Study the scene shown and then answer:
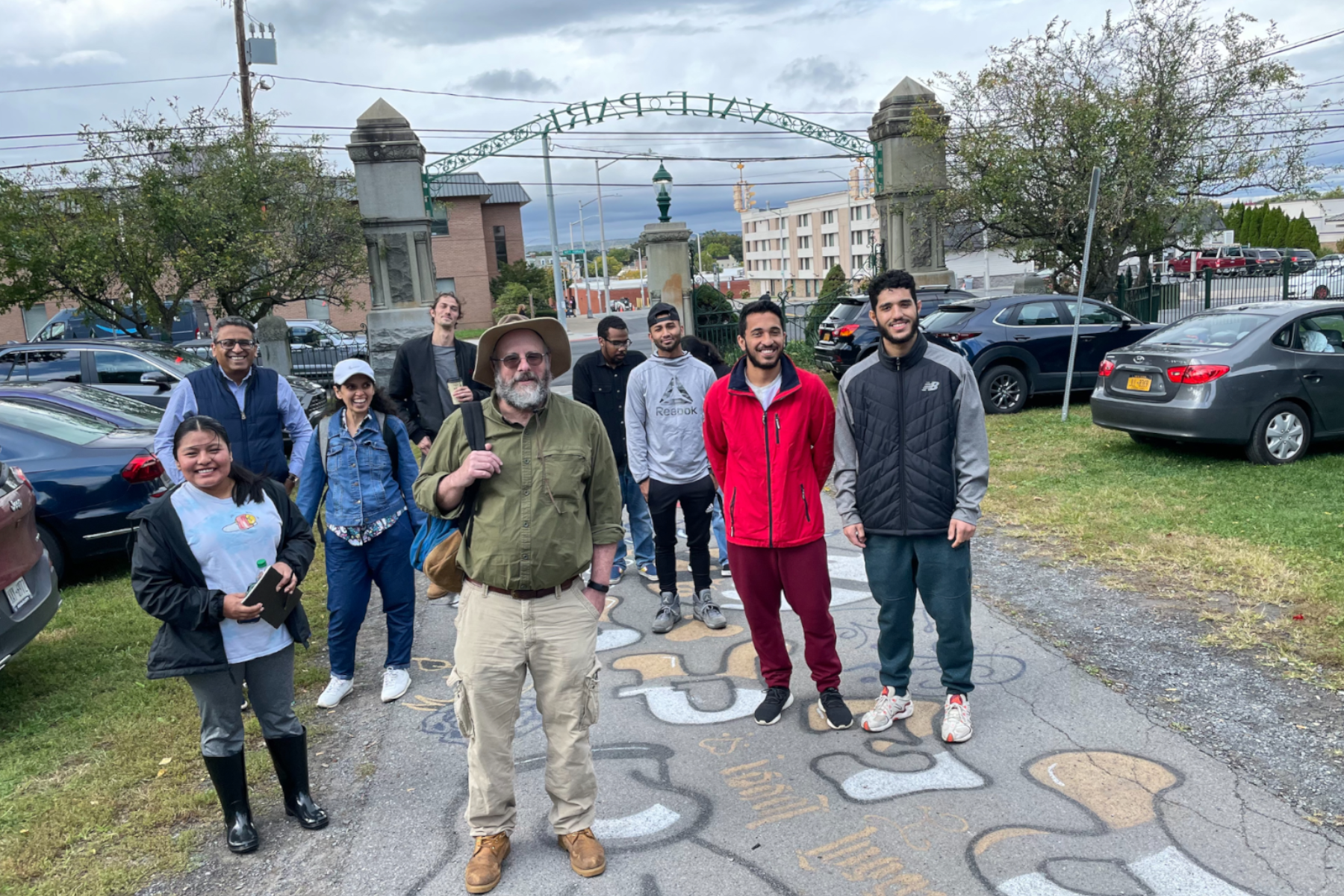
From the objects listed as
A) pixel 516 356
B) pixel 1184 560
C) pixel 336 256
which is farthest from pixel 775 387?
pixel 336 256

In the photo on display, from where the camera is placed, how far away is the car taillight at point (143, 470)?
652 centimetres

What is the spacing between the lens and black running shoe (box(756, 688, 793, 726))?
4086 mm

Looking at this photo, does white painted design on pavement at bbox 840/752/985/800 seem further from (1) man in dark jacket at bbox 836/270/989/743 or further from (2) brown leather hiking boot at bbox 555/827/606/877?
(2) brown leather hiking boot at bbox 555/827/606/877

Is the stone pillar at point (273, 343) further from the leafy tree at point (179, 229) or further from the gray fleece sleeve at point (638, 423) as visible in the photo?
the gray fleece sleeve at point (638, 423)

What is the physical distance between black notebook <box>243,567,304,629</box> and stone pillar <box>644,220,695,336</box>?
10682 mm

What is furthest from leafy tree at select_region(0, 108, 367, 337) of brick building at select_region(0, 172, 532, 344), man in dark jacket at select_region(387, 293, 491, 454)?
brick building at select_region(0, 172, 532, 344)

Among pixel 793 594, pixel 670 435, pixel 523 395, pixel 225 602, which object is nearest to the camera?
pixel 523 395

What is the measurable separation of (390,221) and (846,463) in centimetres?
1278

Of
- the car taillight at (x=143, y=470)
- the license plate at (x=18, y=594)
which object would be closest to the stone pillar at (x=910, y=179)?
the car taillight at (x=143, y=470)

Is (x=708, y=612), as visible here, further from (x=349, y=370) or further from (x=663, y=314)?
(x=349, y=370)

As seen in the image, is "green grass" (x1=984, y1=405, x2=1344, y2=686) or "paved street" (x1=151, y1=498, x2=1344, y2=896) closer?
"paved street" (x1=151, y1=498, x2=1344, y2=896)

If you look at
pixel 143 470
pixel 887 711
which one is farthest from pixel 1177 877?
pixel 143 470

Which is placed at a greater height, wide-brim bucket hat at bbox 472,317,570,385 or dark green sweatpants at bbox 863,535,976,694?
wide-brim bucket hat at bbox 472,317,570,385

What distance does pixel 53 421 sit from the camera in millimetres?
6961
